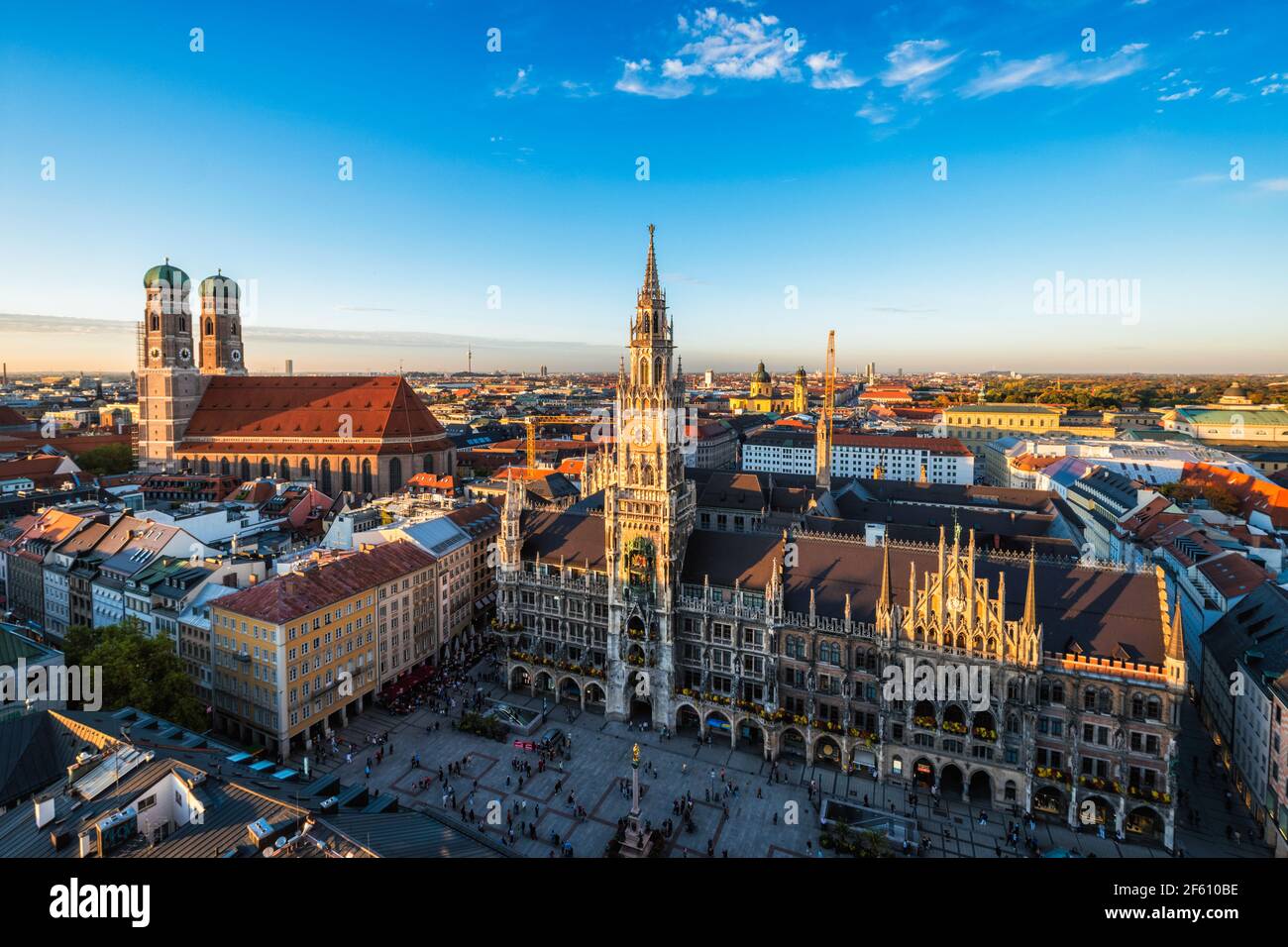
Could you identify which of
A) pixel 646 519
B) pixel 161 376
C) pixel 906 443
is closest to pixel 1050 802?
pixel 646 519

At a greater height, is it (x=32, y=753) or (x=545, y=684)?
(x=32, y=753)

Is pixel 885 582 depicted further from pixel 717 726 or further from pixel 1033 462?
pixel 1033 462

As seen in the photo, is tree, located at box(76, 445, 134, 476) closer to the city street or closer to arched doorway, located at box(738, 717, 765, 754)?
the city street

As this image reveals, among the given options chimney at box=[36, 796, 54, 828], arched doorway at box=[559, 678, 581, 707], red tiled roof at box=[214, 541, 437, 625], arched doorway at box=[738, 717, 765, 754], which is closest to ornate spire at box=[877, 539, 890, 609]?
arched doorway at box=[738, 717, 765, 754]

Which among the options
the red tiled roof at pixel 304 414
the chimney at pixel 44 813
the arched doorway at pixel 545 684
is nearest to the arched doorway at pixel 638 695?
the arched doorway at pixel 545 684

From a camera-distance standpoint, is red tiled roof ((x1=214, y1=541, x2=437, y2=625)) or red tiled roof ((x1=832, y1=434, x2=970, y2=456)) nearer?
red tiled roof ((x1=214, y1=541, x2=437, y2=625))

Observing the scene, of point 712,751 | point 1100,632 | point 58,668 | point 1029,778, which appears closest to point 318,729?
point 58,668
